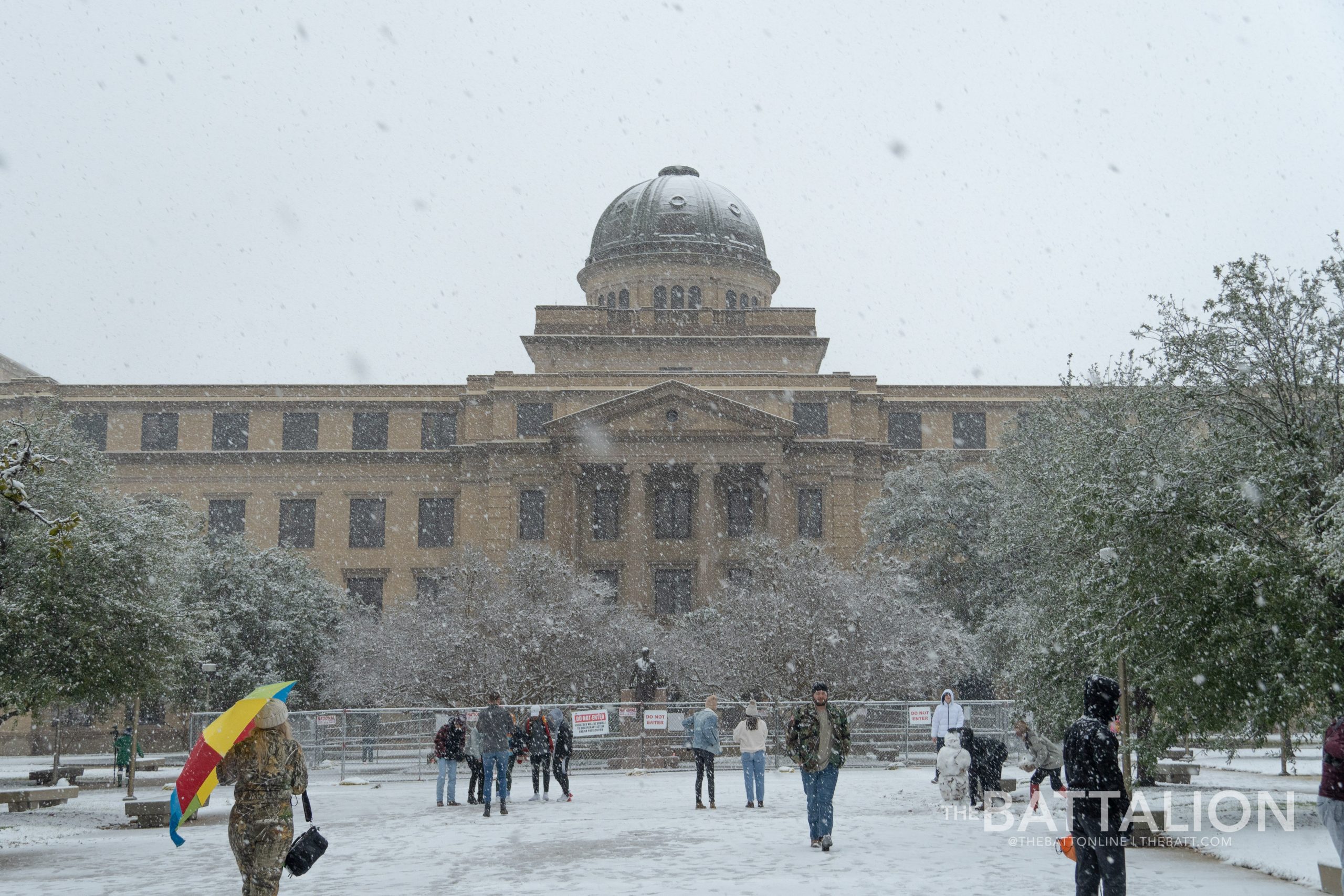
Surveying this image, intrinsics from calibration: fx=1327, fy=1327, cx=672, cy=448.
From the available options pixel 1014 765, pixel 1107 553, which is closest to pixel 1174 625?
pixel 1107 553

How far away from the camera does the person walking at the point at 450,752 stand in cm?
2066

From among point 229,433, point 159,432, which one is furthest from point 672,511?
point 159,432

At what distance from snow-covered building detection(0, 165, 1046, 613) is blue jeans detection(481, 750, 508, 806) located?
37.5 m

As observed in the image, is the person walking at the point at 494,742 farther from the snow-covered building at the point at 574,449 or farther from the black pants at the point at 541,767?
the snow-covered building at the point at 574,449

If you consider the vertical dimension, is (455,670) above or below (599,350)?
below

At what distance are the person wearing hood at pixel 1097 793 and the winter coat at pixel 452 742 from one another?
1361 centimetres

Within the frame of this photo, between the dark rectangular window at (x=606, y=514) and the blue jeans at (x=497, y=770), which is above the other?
the dark rectangular window at (x=606, y=514)

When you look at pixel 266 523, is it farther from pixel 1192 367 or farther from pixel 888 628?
pixel 1192 367

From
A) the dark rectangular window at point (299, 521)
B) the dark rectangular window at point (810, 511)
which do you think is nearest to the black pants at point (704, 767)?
the dark rectangular window at point (810, 511)

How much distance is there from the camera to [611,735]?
96.6 ft

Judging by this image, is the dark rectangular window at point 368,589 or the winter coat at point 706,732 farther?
the dark rectangular window at point 368,589

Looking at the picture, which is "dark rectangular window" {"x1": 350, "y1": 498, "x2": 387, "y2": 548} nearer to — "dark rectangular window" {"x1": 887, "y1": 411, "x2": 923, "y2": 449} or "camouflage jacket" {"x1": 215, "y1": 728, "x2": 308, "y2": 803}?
"dark rectangular window" {"x1": 887, "y1": 411, "x2": 923, "y2": 449}

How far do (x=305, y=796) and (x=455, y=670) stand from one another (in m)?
30.2

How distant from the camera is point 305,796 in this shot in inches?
420
